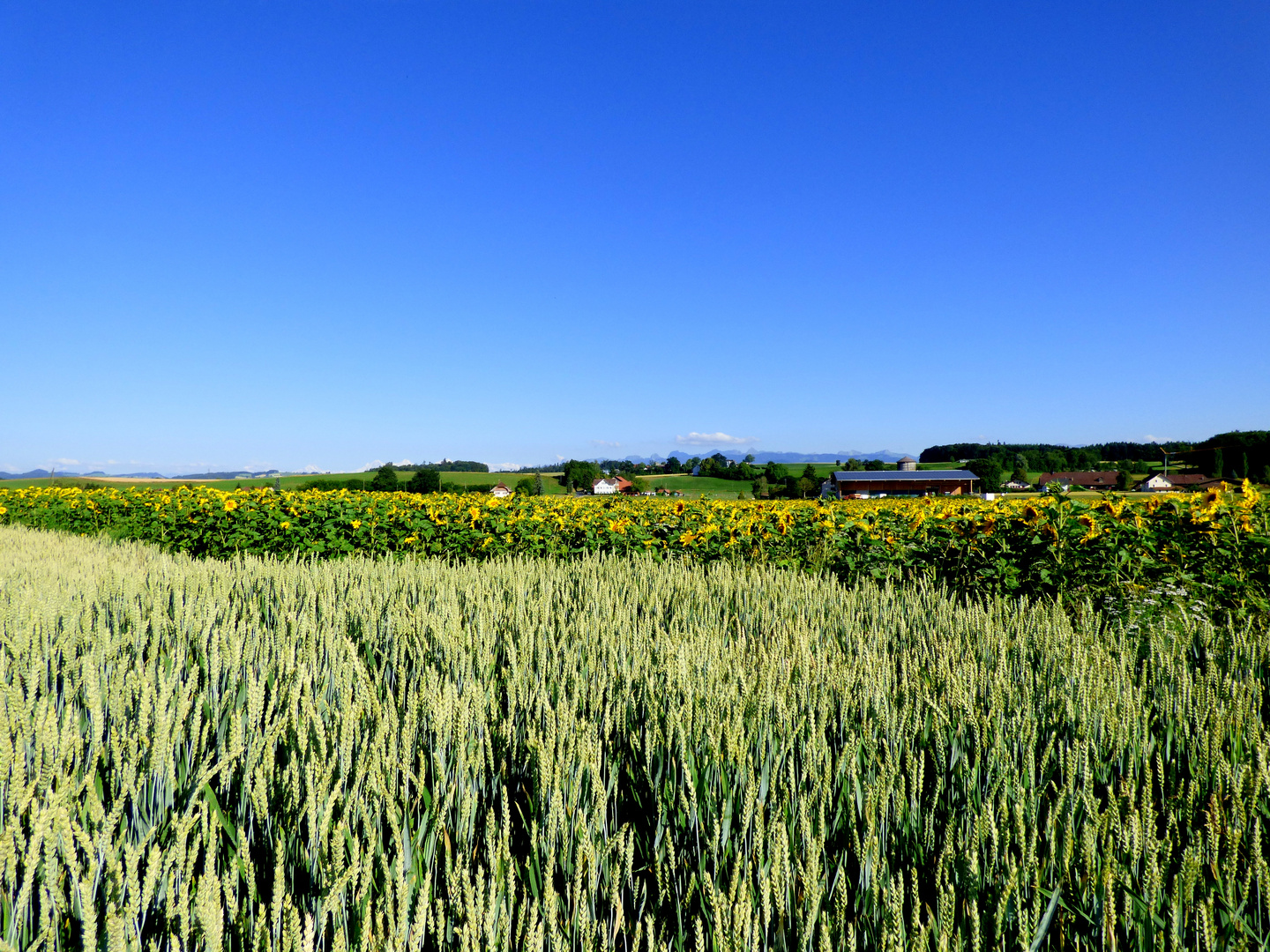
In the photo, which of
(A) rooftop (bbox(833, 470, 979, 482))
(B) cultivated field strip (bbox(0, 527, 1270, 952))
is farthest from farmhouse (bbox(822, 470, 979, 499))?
(B) cultivated field strip (bbox(0, 527, 1270, 952))

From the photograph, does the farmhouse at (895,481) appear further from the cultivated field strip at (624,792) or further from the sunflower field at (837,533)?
the cultivated field strip at (624,792)

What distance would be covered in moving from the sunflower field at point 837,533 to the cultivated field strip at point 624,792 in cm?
193

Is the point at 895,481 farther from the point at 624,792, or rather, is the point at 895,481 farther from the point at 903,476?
the point at 624,792

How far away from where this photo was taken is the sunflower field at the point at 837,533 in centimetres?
469

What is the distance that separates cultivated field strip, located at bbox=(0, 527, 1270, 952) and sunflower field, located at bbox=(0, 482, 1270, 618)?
193cm

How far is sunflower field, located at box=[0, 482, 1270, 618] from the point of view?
469 cm

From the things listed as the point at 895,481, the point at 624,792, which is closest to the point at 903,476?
the point at 895,481

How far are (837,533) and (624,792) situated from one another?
15.5 feet

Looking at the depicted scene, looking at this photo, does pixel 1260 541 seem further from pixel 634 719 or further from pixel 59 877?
pixel 59 877

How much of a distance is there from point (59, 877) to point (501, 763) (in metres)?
0.88

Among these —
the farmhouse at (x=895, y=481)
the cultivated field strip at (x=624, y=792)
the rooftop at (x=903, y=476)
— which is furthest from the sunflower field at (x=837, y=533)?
the rooftop at (x=903, y=476)

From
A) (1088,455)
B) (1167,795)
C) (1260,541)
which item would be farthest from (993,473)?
(1167,795)

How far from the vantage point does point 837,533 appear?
6203 mm

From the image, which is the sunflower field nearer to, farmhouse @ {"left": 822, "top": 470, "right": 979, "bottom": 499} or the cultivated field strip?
the cultivated field strip
